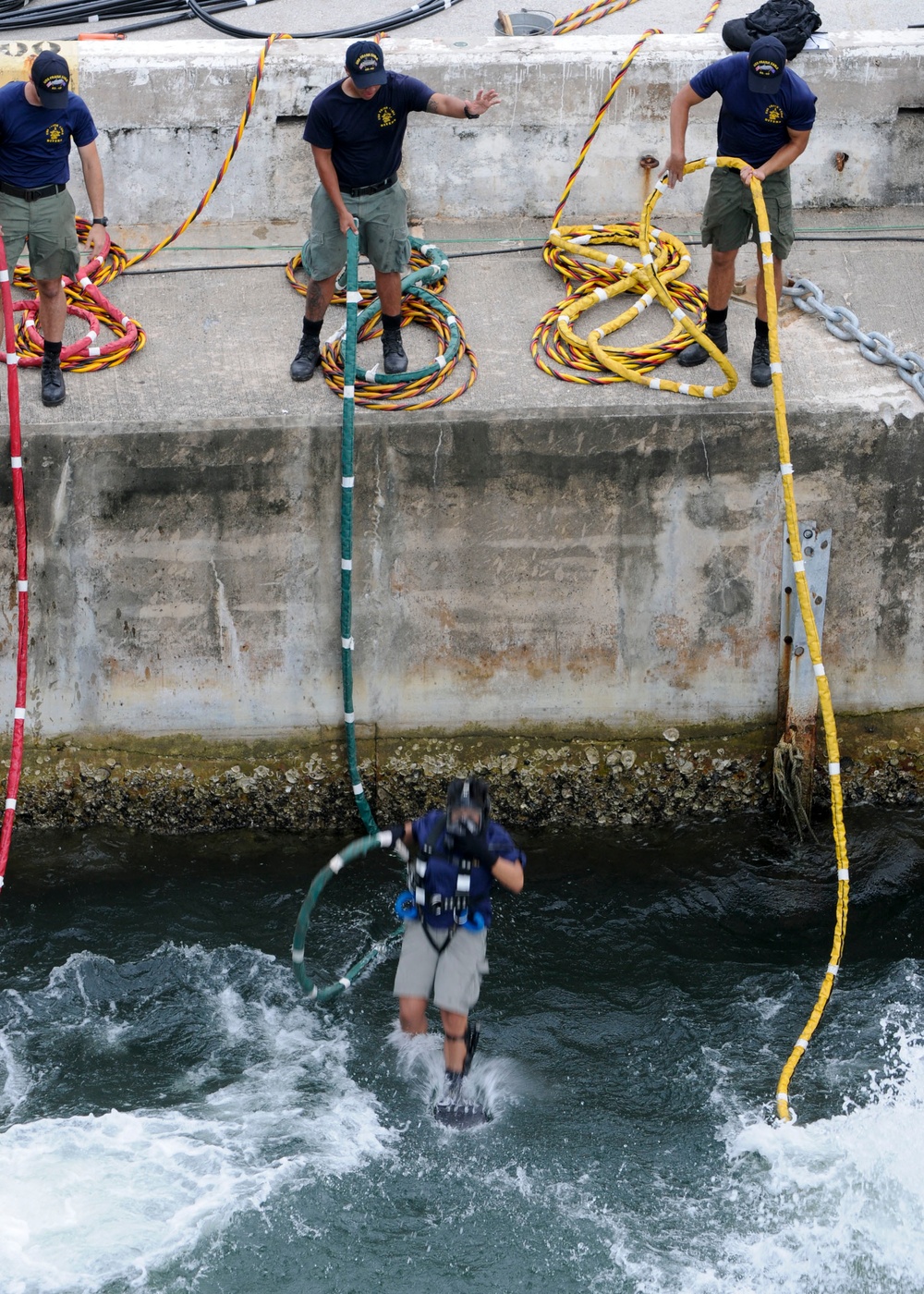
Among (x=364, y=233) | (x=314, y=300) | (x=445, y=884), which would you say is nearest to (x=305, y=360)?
(x=314, y=300)

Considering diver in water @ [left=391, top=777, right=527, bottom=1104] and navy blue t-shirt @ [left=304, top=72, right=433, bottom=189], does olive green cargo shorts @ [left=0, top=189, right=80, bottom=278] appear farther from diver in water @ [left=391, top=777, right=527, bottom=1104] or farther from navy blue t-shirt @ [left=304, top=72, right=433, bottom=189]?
diver in water @ [left=391, top=777, right=527, bottom=1104]

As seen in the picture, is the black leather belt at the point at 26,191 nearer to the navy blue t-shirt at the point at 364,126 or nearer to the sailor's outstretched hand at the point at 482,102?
the navy blue t-shirt at the point at 364,126

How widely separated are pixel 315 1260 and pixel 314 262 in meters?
5.22

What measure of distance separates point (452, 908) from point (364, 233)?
12.7 feet

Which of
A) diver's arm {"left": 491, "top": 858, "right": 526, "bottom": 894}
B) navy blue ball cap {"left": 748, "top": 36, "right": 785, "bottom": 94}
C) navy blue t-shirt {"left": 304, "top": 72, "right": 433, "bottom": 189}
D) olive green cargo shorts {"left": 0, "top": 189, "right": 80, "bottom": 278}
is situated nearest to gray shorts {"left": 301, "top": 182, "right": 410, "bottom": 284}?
navy blue t-shirt {"left": 304, "top": 72, "right": 433, "bottom": 189}

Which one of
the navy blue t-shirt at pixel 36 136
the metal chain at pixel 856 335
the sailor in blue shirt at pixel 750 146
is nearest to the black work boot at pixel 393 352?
the sailor in blue shirt at pixel 750 146

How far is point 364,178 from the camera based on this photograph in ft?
28.0

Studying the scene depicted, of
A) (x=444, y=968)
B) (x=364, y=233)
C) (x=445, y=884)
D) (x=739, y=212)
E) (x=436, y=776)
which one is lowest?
(x=444, y=968)

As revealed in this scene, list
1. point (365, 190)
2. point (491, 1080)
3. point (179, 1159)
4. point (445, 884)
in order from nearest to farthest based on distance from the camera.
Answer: point (445, 884) → point (179, 1159) → point (491, 1080) → point (365, 190)

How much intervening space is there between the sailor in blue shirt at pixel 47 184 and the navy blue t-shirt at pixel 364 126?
49.2 inches

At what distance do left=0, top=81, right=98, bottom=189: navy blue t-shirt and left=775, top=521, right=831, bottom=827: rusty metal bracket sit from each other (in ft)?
14.8

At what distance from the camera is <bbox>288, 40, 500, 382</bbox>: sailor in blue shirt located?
8227mm

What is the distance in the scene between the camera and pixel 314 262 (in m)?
8.75

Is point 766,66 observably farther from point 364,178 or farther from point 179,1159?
point 179,1159
